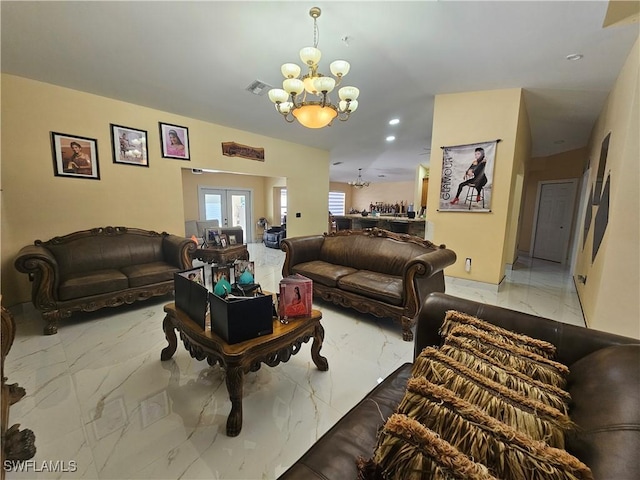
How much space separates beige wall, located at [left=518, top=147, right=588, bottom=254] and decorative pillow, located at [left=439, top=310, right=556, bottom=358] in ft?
21.4

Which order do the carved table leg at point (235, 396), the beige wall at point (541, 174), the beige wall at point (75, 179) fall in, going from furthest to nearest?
the beige wall at point (541, 174), the beige wall at point (75, 179), the carved table leg at point (235, 396)

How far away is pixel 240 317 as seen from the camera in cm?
148

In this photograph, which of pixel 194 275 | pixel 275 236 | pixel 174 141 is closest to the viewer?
pixel 194 275

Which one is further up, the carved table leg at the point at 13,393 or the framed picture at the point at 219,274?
the framed picture at the point at 219,274

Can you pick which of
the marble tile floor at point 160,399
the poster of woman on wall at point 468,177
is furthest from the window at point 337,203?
the marble tile floor at point 160,399

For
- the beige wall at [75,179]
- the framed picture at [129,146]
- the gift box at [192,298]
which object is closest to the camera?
the gift box at [192,298]

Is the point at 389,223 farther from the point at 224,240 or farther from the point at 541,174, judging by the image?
the point at 541,174

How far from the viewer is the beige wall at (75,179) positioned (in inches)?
110

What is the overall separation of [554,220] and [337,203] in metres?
8.50

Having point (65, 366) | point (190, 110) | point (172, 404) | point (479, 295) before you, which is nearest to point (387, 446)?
point (172, 404)

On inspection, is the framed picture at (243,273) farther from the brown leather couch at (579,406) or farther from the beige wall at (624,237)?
the beige wall at (624,237)

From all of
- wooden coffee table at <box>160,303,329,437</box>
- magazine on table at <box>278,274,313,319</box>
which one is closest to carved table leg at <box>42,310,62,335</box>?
wooden coffee table at <box>160,303,329,437</box>

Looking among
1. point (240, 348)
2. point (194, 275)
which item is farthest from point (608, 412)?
point (194, 275)

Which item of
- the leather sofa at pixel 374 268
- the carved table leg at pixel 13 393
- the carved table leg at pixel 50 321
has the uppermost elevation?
the leather sofa at pixel 374 268
